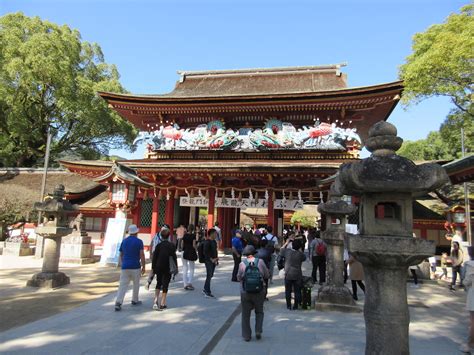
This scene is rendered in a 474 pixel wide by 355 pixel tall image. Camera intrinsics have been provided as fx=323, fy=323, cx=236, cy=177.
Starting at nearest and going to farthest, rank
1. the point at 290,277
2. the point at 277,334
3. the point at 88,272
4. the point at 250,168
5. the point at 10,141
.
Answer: the point at 277,334 < the point at 290,277 < the point at 88,272 < the point at 250,168 < the point at 10,141

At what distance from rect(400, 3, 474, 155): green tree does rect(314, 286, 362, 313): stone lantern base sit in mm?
12361

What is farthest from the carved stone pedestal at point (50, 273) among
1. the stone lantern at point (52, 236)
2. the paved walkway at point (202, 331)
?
the paved walkway at point (202, 331)

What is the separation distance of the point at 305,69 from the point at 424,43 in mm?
7888

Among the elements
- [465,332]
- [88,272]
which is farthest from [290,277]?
[88,272]

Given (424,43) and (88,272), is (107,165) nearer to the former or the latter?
(88,272)

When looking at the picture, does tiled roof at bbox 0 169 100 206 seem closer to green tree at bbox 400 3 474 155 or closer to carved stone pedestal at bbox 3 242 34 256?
carved stone pedestal at bbox 3 242 34 256

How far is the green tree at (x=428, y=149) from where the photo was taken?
130 ft

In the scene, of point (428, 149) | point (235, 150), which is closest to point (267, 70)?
point (235, 150)

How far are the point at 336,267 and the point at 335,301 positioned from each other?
0.79m

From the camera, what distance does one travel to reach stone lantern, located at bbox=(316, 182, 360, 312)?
7.54 metres

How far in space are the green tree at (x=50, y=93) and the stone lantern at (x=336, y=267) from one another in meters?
25.4

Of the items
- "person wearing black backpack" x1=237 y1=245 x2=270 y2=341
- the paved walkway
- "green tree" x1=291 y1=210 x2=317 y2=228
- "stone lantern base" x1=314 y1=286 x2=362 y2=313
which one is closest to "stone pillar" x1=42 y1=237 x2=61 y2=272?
the paved walkway

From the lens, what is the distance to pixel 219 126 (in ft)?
62.3

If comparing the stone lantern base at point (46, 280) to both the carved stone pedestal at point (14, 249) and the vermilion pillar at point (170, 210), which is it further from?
the vermilion pillar at point (170, 210)
